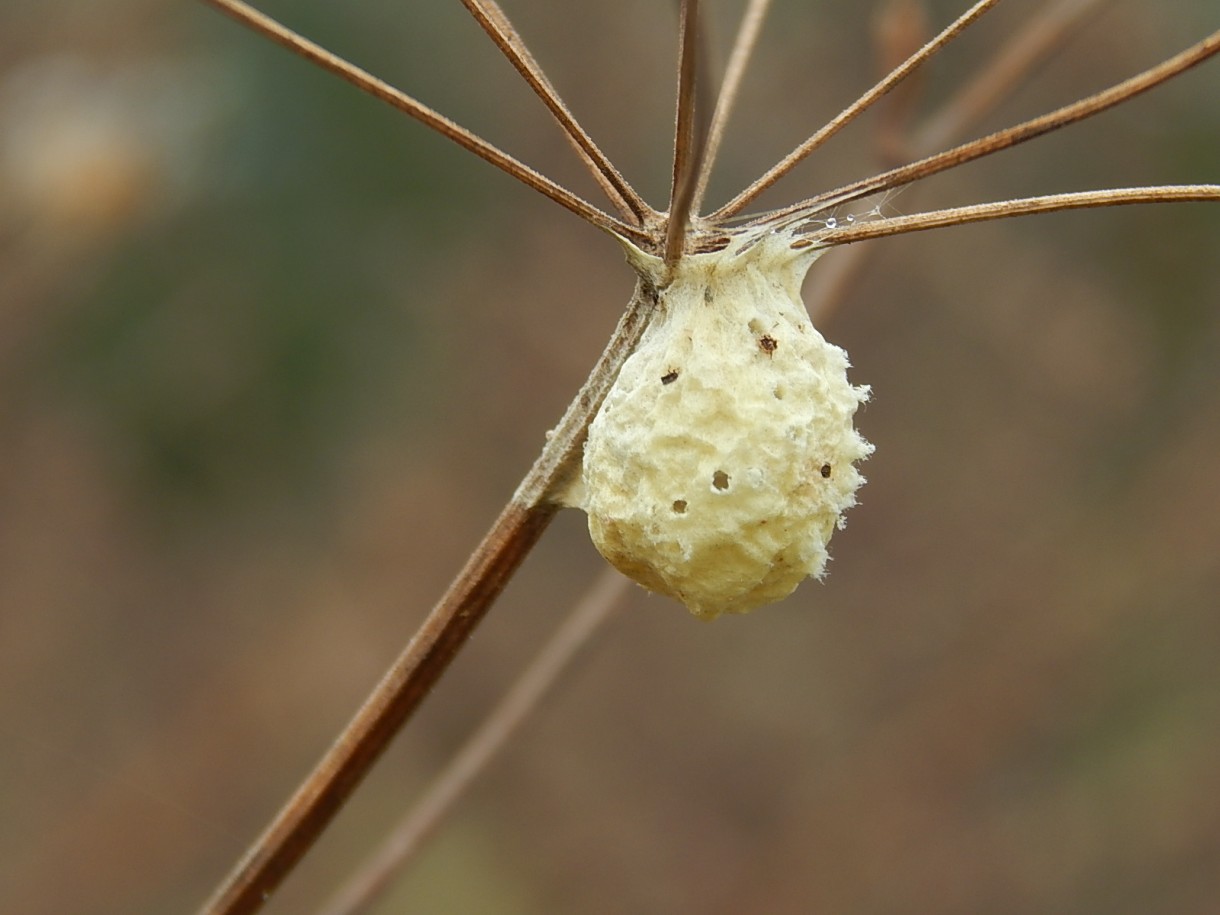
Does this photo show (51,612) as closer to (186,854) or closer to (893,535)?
(186,854)

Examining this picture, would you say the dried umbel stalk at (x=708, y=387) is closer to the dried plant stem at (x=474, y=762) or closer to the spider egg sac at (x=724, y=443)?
the spider egg sac at (x=724, y=443)

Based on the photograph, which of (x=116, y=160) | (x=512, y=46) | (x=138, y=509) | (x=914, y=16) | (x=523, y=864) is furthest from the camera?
(x=523, y=864)

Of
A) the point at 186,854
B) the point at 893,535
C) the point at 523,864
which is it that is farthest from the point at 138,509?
the point at 893,535

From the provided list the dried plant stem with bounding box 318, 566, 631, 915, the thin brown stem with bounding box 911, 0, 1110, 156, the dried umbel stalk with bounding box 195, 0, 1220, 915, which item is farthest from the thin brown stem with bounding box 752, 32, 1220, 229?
the thin brown stem with bounding box 911, 0, 1110, 156

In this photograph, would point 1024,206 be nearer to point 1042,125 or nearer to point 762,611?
point 1042,125

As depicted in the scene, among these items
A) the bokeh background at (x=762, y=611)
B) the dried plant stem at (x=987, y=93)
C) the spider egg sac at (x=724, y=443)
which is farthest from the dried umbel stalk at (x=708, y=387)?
the bokeh background at (x=762, y=611)

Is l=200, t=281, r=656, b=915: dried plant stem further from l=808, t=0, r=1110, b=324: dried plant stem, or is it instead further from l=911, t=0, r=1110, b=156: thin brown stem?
l=911, t=0, r=1110, b=156: thin brown stem
